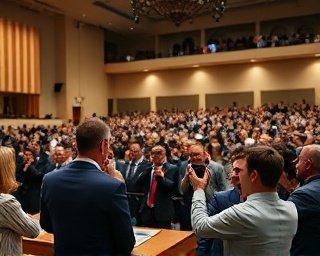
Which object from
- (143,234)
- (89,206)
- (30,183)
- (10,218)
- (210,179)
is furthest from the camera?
(30,183)

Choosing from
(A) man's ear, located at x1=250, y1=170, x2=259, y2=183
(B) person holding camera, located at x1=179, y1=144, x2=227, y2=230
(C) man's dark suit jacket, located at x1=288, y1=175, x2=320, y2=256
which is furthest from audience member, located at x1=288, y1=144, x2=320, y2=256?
(B) person holding camera, located at x1=179, y1=144, x2=227, y2=230

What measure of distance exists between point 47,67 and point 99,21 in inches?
141

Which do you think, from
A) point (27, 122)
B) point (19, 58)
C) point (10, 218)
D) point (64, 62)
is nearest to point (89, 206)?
point (10, 218)

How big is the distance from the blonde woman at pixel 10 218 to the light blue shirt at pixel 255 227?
A: 93 cm

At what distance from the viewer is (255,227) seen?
1.66 metres

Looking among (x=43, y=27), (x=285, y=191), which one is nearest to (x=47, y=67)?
(x=43, y=27)

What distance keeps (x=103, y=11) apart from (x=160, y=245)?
18.0 m

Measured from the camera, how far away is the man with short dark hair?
1.67 meters

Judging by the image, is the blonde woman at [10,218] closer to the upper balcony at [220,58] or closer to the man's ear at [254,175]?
the man's ear at [254,175]

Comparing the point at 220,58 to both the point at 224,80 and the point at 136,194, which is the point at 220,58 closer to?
the point at 224,80

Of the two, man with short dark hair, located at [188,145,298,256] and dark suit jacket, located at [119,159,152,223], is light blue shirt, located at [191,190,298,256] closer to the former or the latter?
man with short dark hair, located at [188,145,298,256]

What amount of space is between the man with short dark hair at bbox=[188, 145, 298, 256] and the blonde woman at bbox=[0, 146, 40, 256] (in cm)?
90

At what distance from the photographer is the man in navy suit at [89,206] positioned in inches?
71.6

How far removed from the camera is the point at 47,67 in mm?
20531
